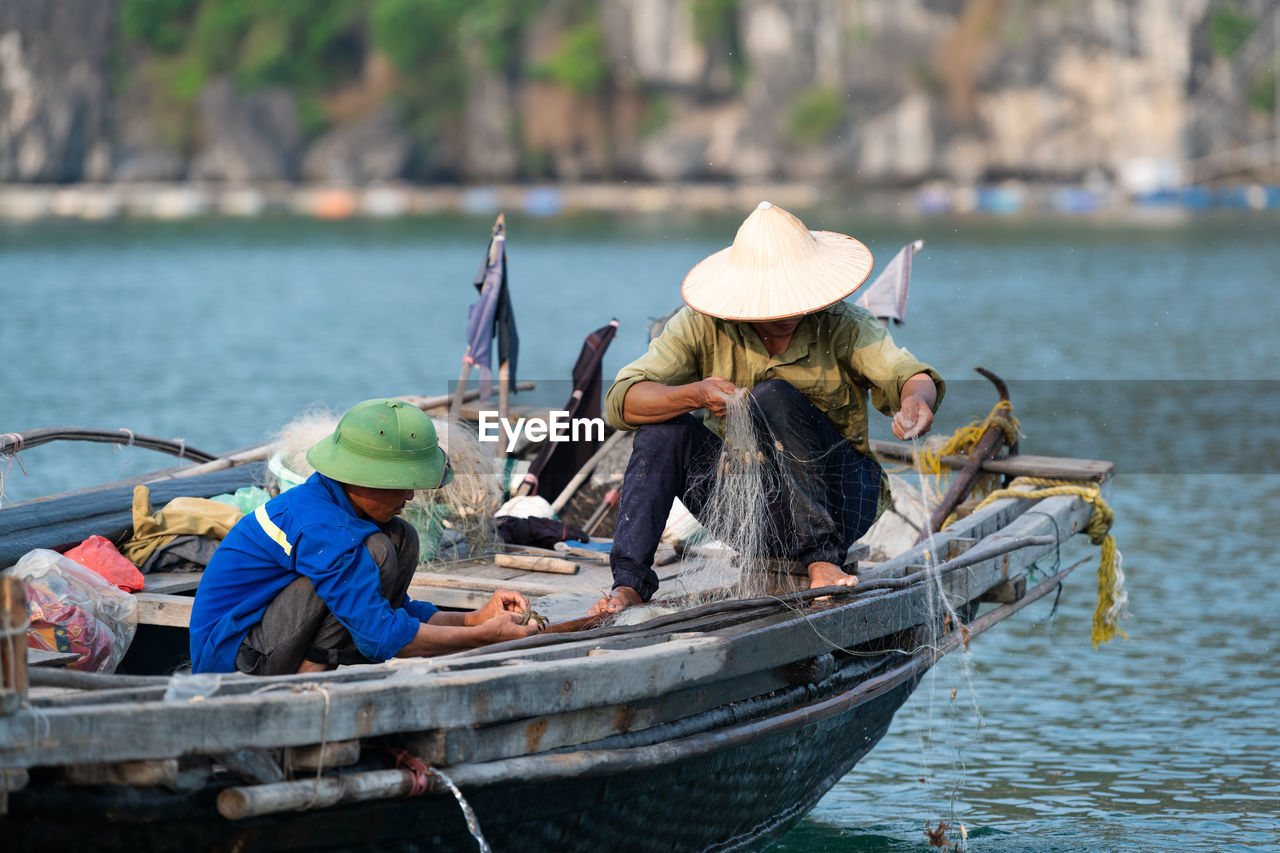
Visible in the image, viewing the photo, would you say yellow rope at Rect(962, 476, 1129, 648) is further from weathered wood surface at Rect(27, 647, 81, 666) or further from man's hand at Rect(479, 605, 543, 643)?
weathered wood surface at Rect(27, 647, 81, 666)

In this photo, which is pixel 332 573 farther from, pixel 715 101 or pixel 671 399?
pixel 715 101

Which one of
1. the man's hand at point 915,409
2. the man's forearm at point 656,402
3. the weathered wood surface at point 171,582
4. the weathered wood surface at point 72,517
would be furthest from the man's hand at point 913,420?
the weathered wood surface at point 72,517

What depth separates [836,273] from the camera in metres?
4.91

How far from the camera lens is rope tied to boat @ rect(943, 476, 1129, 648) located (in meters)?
6.74

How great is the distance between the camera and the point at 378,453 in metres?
4.07

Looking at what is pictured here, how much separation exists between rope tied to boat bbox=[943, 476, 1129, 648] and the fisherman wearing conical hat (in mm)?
1933

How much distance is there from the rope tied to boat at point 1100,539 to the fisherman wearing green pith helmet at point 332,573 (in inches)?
134

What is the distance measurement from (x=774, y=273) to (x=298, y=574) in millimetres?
1819

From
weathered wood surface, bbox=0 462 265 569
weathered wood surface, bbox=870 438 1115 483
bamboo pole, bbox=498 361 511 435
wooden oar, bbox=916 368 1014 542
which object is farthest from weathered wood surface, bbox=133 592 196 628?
weathered wood surface, bbox=870 438 1115 483

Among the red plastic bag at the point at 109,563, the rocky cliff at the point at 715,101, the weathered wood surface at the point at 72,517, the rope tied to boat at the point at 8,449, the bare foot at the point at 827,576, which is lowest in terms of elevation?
the red plastic bag at the point at 109,563

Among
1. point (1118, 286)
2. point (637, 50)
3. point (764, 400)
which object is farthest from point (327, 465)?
point (637, 50)

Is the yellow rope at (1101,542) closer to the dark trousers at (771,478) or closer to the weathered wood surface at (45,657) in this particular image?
the dark trousers at (771,478)

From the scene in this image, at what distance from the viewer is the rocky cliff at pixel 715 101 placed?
70.2 meters

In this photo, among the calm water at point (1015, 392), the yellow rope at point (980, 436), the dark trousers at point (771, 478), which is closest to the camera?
the dark trousers at point (771, 478)
